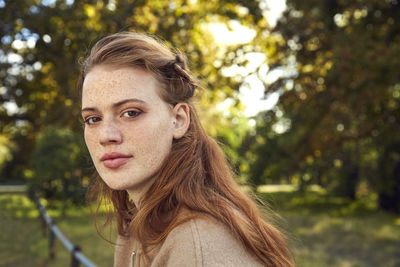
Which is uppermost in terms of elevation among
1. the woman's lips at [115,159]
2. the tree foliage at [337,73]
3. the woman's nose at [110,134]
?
the tree foliage at [337,73]

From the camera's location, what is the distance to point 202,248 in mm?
1391

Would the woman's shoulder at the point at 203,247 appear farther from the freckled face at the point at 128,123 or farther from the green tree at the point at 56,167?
the green tree at the point at 56,167

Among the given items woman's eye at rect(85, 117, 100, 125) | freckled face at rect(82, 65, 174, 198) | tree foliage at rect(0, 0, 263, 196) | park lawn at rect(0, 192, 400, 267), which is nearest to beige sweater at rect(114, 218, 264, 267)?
freckled face at rect(82, 65, 174, 198)

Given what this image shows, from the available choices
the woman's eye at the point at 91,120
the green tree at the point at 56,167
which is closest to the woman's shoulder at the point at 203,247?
the woman's eye at the point at 91,120

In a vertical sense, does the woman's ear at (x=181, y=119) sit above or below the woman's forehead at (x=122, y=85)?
below

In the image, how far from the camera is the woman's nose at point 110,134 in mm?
1683

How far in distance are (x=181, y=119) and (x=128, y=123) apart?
24 cm

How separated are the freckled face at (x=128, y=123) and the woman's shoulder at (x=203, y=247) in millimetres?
326

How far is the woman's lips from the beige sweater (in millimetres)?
351

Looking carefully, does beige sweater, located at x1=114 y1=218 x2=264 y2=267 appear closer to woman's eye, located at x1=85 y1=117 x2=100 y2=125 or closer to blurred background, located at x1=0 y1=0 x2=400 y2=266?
woman's eye, located at x1=85 y1=117 x2=100 y2=125

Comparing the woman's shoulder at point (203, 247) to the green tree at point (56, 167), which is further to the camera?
the green tree at point (56, 167)

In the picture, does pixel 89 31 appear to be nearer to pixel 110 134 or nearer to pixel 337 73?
pixel 337 73

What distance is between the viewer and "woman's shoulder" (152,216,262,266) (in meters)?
1.39

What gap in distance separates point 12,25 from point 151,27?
11.7 feet
